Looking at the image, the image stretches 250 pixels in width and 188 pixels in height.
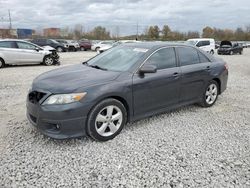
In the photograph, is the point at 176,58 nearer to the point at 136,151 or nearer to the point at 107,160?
the point at 136,151

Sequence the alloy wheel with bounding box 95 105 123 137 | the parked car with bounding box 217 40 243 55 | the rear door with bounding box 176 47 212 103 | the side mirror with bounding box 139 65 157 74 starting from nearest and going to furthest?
the alloy wheel with bounding box 95 105 123 137 < the side mirror with bounding box 139 65 157 74 < the rear door with bounding box 176 47 212 103 < the parked car with bounding box 217 40 243 55

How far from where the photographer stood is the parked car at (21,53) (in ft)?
39.3

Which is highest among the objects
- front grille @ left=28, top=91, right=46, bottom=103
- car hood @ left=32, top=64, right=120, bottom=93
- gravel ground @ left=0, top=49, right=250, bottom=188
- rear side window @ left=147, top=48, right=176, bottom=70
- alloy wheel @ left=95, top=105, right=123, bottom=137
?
rear side window @ left=147, top=48, right=176, bottom=70

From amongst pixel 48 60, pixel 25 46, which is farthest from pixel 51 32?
pixel 25 46

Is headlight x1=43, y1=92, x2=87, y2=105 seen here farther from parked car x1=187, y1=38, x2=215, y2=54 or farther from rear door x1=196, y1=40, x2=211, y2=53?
rear door x1=196, y1=40, x2=211, y2=53

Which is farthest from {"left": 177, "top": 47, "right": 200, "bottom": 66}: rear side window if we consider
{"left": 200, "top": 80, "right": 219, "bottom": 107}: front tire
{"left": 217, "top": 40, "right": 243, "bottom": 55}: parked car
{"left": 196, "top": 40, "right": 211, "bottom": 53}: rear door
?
{"left": 217, "top": 40, "right": 243, "bottom": 55}: parked car

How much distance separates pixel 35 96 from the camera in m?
3.69

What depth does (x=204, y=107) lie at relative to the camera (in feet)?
18.1

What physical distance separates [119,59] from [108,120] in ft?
4.20

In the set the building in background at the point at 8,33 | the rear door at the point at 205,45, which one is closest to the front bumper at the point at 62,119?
the rear door at the point at 205,45

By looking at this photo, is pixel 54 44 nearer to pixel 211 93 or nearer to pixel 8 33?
pixel 211 93

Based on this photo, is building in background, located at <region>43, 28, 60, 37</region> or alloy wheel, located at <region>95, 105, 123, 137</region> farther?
building in background, located at <region>43, 28, 60, 37</region>

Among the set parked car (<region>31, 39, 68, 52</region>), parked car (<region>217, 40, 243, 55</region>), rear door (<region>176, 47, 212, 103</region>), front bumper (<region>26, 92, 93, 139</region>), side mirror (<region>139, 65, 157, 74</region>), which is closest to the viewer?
front bumper (<region>26, 92, 93, 139</region>)

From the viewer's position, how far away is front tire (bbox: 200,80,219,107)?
5.39 m
